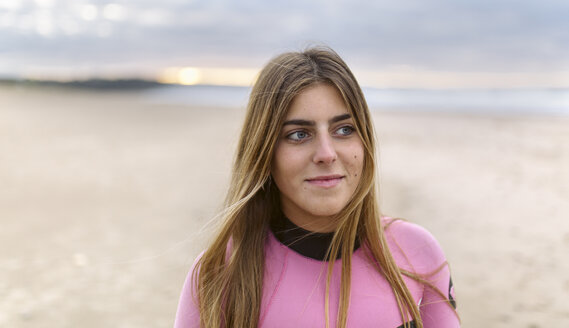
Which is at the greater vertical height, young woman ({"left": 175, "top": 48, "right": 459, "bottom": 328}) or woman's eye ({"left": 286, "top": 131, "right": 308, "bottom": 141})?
woman's eye ({"left": 286, "top": 131, "right": 308, "bottom": 141})

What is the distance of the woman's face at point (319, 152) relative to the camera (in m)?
2.05

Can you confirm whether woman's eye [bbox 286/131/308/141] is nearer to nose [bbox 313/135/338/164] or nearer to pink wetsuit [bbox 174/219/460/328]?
nose [bbox 313/135/338/164]

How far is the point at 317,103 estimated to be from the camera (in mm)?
2084

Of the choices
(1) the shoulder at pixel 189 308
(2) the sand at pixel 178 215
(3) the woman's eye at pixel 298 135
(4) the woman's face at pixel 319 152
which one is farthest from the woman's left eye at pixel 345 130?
(1) the shoulder at pixel 189 308

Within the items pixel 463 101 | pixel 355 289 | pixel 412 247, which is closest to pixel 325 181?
pixel 355 289

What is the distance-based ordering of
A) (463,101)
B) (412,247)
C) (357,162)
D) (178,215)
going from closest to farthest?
1. (357,162)
2. (412,247)
3. (178,215)
4. (463,101)

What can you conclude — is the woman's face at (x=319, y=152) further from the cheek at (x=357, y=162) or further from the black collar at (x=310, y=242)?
the black collar at (x=310, y=242)

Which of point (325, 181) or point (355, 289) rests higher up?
point (325, 181)

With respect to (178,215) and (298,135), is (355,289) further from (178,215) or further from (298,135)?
(178,215)

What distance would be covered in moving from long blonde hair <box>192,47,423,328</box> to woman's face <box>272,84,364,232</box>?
0.13 ft

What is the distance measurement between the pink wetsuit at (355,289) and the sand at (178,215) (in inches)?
20.4

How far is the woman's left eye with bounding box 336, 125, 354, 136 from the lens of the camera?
2127 millimetres

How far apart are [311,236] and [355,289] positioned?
1.02ft

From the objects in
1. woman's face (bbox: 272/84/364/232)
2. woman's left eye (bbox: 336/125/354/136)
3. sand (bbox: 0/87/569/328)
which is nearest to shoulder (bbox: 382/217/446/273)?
woman's face (bbox: 272/84/364/232)
